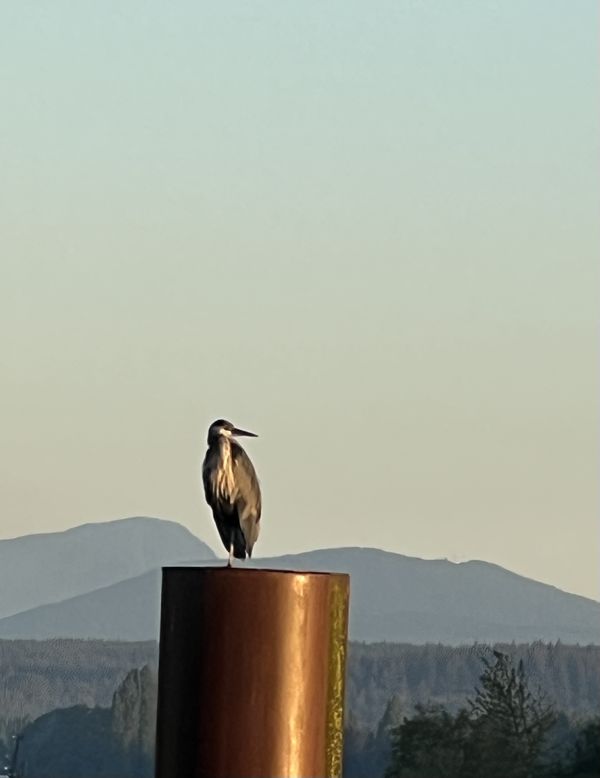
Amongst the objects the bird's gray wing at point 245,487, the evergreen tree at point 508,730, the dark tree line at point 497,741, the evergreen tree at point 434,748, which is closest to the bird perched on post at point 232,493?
the bird's gray wing at point 245,487

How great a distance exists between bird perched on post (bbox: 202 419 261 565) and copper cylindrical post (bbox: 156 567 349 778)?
20.0 feet

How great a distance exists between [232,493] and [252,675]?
254 inches

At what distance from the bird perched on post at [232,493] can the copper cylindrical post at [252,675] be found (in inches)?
240

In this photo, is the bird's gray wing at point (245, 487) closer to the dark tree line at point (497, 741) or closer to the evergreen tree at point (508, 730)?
the dark tree line at point (497, 741)

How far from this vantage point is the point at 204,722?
30.9 feet

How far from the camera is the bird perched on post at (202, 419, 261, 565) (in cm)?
1577

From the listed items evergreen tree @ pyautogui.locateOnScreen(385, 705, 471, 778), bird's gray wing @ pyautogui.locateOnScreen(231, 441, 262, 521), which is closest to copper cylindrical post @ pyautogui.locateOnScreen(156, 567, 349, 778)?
bird's gray wing @ pyautogui.locateOnScreen(231, 441, 262, 521)

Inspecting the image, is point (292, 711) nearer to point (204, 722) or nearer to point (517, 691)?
point (204, 722)

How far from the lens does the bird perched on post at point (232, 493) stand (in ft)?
51.8

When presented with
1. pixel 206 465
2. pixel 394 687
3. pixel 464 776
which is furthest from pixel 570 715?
pixel 206 465

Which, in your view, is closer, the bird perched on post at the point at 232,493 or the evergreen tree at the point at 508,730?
the bird perched on post at the point at 232,493

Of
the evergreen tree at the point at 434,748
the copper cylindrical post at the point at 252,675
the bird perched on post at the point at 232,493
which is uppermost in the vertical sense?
the evergreen tree at the point at 434,748

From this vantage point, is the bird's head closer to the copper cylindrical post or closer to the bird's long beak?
the bird's long beak

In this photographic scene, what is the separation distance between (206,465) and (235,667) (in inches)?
276
